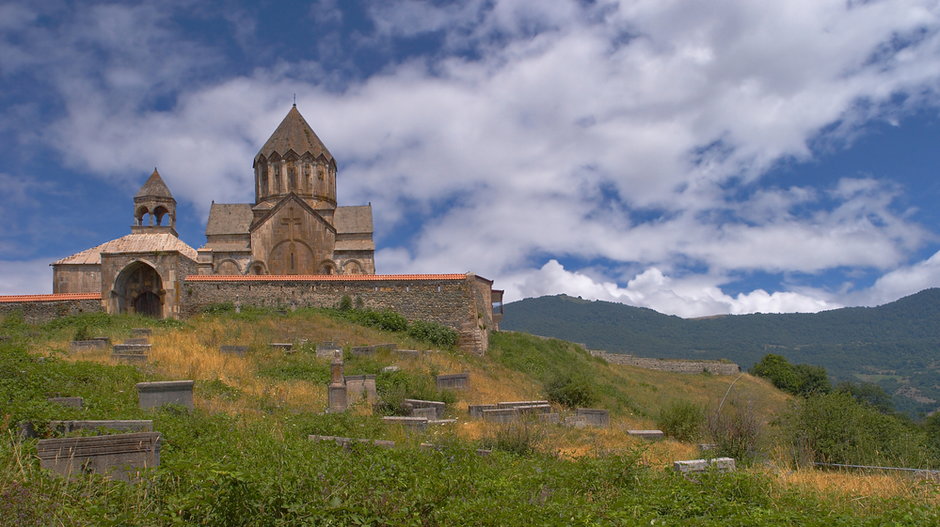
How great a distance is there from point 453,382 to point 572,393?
2705 mm

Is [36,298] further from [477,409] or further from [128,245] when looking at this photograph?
[477,409]

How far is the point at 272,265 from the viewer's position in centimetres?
2691

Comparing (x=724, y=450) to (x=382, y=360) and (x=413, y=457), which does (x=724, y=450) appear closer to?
(x=413, y=457)

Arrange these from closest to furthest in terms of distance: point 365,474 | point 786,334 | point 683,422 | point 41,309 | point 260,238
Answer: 1. point 365,474
2. point 683,422
3. point 41,309
4. point 260,238
5. point 786,334

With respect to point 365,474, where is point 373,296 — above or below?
above

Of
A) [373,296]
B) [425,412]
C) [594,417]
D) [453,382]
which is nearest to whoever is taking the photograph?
[425,412]

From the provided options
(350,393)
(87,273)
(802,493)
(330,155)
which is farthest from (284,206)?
(802,493)

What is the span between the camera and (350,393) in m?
11.9

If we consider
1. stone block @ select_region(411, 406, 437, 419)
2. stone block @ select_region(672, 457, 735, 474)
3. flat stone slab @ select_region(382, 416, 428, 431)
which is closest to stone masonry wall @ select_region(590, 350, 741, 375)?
stone block @ select_region(411, 406, 437, 419)

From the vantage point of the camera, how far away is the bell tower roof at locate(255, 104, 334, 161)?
28859mm

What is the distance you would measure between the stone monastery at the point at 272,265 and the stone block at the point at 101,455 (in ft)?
51.2

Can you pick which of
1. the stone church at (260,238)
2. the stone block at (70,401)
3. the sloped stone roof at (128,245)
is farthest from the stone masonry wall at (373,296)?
the stone block at (70,401)

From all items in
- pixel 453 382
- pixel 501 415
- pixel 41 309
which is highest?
pixel 41 309

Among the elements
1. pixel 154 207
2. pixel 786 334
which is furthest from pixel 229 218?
pixel 786 334
